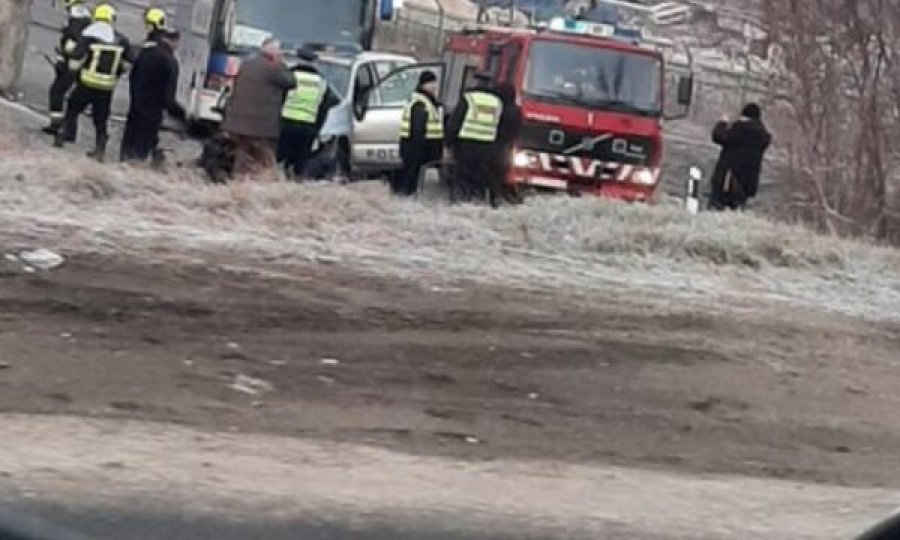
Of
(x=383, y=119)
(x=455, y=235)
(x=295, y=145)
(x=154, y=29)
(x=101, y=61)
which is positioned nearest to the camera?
(x=455, y=235)

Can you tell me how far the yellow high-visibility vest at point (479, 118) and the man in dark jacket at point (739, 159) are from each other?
119 inches

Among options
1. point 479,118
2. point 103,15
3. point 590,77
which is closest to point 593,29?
point 590,77

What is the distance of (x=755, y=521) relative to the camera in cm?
805

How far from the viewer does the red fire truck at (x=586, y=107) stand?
76.4ft

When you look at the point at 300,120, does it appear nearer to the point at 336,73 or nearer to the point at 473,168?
the point at 473,168

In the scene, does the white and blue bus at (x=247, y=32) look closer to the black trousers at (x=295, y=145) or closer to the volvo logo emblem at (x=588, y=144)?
the volvo logo emblem at (x=588, y=144)

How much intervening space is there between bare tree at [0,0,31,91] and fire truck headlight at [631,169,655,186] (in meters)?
8.47

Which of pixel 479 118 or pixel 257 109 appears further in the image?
pixel 479 118

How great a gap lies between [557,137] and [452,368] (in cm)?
1287

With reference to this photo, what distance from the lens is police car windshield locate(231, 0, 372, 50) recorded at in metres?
27.8

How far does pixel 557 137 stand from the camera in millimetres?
23375

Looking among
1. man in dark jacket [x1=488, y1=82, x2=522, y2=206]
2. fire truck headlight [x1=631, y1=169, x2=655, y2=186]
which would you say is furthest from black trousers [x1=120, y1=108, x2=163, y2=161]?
fire truck headlight [x1=631, y1=169, x2=655, y2=186]

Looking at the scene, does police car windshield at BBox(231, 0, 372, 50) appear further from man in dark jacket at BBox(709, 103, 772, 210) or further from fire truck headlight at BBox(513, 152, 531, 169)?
man in dark jacket at BBox(709, 103, 772, 210)

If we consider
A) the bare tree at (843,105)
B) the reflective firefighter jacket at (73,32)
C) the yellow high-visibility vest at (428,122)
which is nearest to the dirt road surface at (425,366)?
the yellow high-visibility vest at (428,122)
